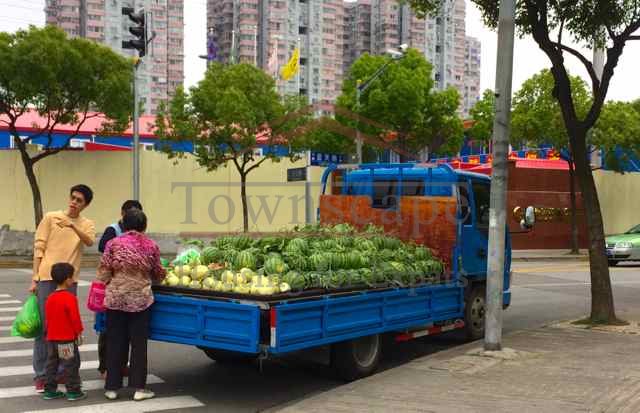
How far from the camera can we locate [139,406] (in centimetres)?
627

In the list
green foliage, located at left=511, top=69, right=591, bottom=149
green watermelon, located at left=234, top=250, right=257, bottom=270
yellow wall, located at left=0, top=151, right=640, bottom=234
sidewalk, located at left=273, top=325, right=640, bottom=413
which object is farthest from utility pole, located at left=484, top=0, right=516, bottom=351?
green foliage, located at left=511, top=69, right=591, bottom=149

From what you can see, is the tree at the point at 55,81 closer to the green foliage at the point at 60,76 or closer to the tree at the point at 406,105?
the green foliage at the point at 60,76

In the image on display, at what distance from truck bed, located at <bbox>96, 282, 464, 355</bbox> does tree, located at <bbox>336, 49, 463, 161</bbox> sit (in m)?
29.6

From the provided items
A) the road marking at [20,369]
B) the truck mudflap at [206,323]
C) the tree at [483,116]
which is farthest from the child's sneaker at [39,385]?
the tree at [483,116]

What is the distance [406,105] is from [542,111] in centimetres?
1011

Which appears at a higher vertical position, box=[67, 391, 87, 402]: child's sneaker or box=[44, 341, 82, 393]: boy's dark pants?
box=[44, 341, 82, 393]: boy's dark pants

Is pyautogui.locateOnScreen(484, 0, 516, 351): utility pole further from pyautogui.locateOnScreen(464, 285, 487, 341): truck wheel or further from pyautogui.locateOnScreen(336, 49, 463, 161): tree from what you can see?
pyautogui.locateOnScreen(336, 49, 463, 161): tree

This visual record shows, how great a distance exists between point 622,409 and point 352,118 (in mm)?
34095

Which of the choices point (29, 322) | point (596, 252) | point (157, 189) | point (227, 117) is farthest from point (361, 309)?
point (157, 189)

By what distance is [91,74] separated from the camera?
885 inches

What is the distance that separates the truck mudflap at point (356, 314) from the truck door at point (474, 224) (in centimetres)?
54

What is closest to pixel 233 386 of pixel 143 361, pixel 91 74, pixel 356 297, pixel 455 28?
pixel 143 361

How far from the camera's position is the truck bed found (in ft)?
19.9

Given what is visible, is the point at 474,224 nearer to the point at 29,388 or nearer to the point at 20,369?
the point at 29,388
